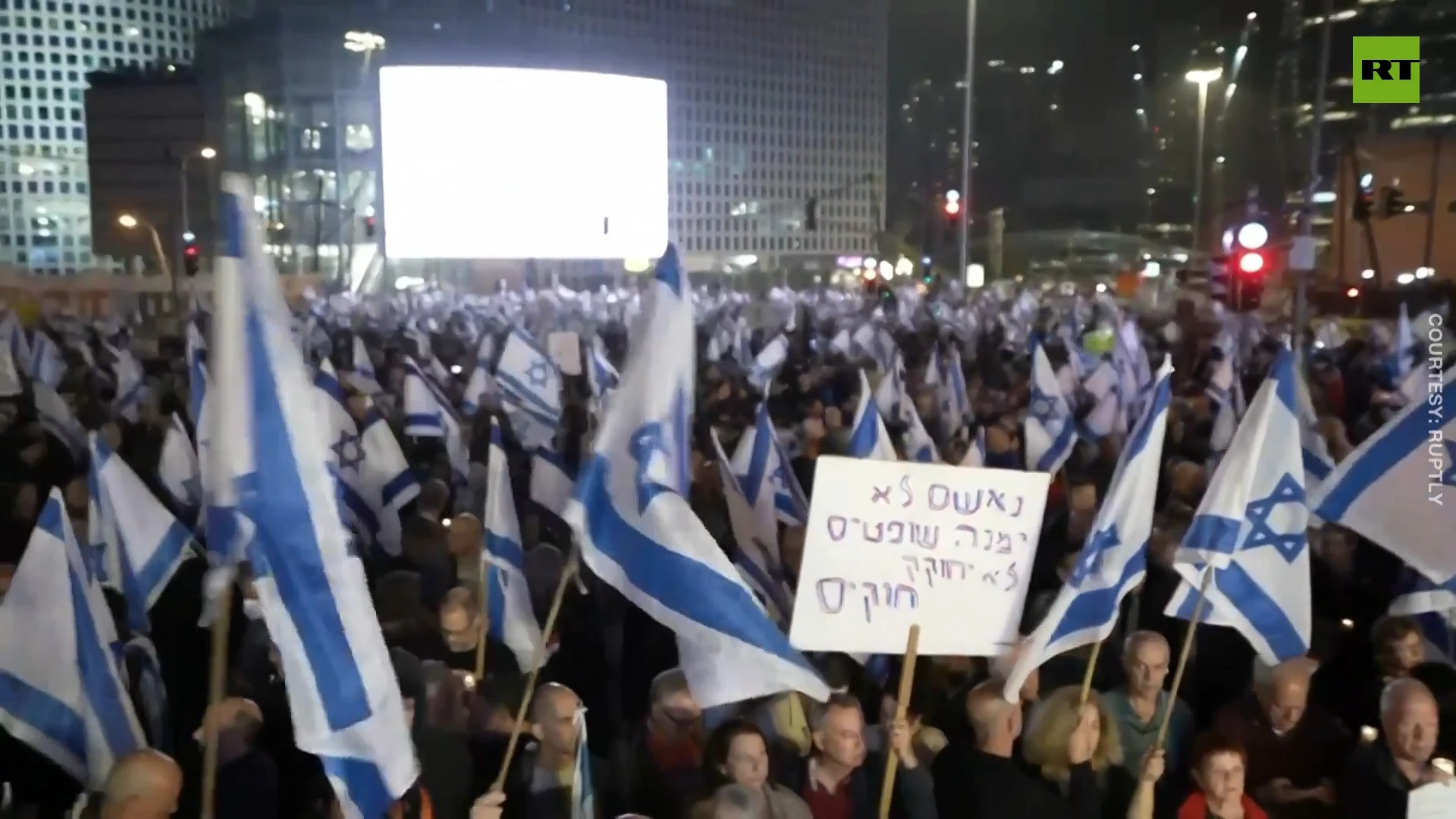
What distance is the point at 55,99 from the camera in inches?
2889

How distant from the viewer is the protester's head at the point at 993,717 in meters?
3.50

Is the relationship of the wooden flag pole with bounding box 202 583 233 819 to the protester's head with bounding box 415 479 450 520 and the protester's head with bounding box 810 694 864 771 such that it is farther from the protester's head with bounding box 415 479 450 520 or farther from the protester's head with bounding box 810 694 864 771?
the protester's head with bounding box 415 479 450 520

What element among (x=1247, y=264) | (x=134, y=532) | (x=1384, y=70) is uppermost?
(x=1384, y=70)

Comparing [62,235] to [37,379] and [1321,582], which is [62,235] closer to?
[37,379]

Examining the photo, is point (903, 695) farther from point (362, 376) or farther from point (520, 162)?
point (520, 162)

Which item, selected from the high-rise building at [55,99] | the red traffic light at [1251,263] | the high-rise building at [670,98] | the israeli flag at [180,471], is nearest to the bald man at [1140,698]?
the israeli flag at [180,471]

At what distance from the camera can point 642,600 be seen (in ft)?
11.6

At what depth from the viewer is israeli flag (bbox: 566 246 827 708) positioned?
3449mm

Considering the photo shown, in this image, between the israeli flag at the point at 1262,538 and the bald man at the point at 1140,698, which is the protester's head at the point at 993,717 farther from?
the israeli flag at the point at 1262,538

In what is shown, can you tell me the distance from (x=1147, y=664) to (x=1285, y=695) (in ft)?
1.39

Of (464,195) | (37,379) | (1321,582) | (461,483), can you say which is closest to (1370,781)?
(1321,582)

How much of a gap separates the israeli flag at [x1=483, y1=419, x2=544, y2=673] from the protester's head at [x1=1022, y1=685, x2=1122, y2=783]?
1.59 metres

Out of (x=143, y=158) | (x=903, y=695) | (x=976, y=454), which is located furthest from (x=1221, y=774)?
(x=143, y=158)

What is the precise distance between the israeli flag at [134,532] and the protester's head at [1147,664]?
319 centimetres
